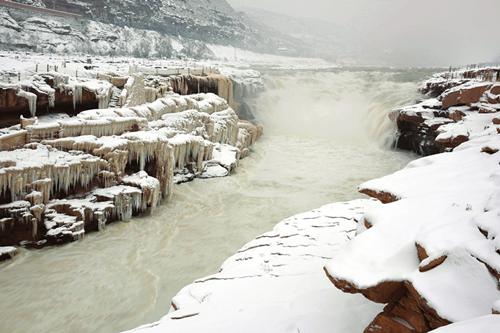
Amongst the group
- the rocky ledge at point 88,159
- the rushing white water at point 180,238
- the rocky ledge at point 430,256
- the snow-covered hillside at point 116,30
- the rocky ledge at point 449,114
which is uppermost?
the snow-covered hillside at point 116,30

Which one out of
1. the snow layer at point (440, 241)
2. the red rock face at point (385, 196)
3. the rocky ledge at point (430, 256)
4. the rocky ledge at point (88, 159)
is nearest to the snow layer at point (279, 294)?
the rocky ledge at point (430, 256)

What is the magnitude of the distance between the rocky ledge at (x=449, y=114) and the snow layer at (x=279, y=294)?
630cm

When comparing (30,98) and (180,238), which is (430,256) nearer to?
(180,238)

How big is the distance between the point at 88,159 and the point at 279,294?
7.92 metres

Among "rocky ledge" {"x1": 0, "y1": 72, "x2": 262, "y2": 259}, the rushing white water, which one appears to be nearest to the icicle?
"rocky ledge" {"x1": 0, "y1": 72, "x2": 262, "y2": 259}

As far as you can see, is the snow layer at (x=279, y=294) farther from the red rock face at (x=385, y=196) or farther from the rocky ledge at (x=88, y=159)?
the rocky ledge at (x=88, y=159)

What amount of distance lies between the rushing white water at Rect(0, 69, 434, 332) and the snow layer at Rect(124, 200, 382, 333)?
2719 mm

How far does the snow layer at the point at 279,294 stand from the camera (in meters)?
3.29

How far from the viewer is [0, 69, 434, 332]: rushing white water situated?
21.6 feet

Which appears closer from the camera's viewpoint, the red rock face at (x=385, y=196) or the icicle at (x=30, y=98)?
the red rock face at (x=385, y=196)

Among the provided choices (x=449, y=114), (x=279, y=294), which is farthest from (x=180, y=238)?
(x=449, y=114)

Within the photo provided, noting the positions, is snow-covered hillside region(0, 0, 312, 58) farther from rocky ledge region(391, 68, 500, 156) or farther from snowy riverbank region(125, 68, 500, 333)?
snowy riverbank region(125, 68, 500, 333)

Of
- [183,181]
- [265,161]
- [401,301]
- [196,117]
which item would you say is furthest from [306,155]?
[401,301]

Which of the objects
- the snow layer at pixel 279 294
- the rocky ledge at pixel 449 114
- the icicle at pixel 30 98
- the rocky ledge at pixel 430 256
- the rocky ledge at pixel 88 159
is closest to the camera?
the rocky ledge at pixel 430 256
